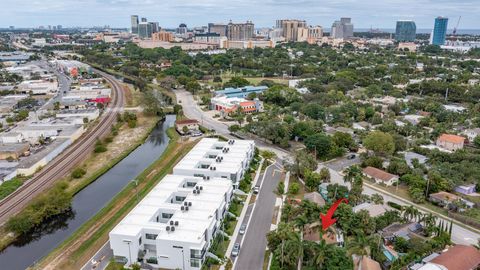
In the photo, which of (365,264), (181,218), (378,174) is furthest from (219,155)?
(365,264)

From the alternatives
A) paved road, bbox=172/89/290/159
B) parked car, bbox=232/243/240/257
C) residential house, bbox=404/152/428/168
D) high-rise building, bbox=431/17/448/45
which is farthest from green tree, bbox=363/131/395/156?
high-rise building, bbox=431/17/448/45

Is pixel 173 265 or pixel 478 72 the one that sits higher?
pixel 478 72

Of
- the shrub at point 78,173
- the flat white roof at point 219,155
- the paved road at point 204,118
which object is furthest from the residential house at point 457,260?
the shrub at point 78,173

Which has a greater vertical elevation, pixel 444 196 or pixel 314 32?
pixel 314 32

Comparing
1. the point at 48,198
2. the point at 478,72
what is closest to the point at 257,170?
the point at 48,198

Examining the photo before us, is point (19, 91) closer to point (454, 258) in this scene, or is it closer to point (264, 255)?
point (264, 255)

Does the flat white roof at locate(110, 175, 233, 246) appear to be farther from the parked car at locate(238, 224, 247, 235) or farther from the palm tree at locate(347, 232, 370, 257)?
the palm tree at locate(347, 232, 370, 257)

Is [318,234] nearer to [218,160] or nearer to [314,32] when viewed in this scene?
[218,160]
